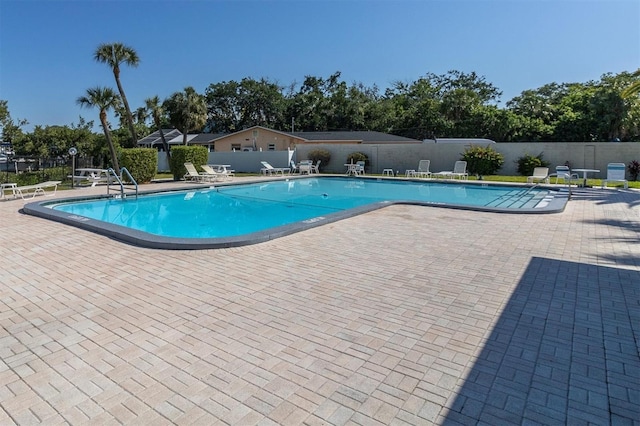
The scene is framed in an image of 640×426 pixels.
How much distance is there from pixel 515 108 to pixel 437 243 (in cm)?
3436

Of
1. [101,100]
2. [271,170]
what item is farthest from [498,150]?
[101,100]

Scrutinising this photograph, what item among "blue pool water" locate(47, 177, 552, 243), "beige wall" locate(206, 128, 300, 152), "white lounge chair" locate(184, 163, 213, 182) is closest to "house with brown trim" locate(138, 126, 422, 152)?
"beige wall" locate(206, 128, 300, 152)

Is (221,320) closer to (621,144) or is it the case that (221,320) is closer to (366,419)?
(366,419)

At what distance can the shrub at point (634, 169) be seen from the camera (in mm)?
17908

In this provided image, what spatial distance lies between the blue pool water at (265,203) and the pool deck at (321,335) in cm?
270

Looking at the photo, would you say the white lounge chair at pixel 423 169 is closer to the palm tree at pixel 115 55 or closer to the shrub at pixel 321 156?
the shrub at pixel 321 156

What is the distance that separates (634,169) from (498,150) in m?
5.87

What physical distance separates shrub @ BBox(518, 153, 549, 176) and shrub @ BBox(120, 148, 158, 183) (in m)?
18.2

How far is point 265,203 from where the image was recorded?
13.8 m

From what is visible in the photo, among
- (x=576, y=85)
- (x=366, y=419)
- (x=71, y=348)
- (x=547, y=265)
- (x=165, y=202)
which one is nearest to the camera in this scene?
(x=366, y=419)

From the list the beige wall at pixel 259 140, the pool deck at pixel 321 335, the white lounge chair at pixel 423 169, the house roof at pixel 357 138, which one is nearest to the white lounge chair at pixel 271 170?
the beige wall at pixel 259 140

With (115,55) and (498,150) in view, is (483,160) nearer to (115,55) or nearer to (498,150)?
(498,150)

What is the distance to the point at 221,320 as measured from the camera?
3572 millimetres

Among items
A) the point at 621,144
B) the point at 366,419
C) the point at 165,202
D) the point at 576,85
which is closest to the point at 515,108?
the point at 576,85
